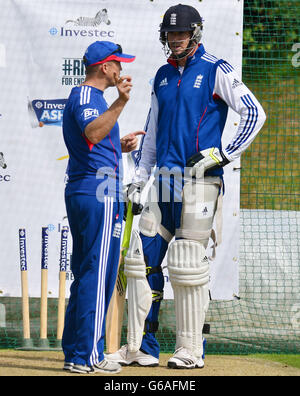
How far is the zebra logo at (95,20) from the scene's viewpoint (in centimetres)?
615

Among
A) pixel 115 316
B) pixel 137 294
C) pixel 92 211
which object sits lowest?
pixel 115 316

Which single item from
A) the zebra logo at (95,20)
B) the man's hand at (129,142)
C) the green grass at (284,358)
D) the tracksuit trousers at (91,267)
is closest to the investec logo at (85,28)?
the zebra logo at (95,20)

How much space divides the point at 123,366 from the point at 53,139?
203 cm

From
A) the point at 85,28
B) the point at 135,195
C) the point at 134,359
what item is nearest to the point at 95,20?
the point at 85,28

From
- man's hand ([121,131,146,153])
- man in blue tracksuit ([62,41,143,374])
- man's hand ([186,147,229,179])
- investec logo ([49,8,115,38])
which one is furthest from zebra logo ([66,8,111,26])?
man's hand ([186,147,229,179])

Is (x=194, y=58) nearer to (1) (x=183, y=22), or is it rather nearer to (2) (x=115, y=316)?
(1) (x=183, y=22)

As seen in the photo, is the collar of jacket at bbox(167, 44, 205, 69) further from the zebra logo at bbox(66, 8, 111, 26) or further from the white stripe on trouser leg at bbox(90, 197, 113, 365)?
the zebra logo at bbox(66, 8, 111, 26)

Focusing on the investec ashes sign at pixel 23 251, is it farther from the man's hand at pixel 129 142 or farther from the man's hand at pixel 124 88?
the man's hand at pixel 124 88

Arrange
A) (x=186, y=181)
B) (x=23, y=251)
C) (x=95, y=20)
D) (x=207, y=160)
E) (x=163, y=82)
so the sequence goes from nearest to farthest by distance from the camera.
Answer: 1. (x=207, y=160)
2. (x=186, y=181)
3. (x=163, y=82)
4. (x=23, y=251)
5. (x=95, y=20)

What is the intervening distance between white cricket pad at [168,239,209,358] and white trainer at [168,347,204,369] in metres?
0.03

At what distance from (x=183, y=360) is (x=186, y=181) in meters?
1.04

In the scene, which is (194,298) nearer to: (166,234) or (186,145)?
(166,234)

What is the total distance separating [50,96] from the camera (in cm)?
617

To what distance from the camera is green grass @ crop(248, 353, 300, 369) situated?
560 centimetres
